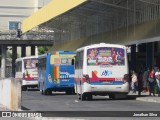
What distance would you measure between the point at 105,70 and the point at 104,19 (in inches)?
941

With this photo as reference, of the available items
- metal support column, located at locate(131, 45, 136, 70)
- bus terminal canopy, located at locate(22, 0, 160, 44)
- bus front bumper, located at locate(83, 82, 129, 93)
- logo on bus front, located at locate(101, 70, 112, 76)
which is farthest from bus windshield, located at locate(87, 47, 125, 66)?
metal support column, located at locate(131, 45, 136, 70)

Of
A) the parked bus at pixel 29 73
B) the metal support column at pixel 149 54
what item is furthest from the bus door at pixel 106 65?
the parked bus at pixel 29 73

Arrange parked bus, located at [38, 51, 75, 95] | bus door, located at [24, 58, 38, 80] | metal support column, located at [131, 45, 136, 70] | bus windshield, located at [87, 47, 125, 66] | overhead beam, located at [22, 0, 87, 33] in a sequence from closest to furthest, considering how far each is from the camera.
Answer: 1. bus windshield, located at [87, 47, 125, 66]
2. parked bus, located at [38, 51, 75, 95]
3. metal support column, located at [131, 45, 136, 70]
4. overhead beam, located at [22, 0, 87, 33]
5. bus door, located at [24, 58, 38, 80]

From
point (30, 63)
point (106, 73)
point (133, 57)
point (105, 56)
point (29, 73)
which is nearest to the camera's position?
point (106, 73)

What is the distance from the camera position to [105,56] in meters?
32.4

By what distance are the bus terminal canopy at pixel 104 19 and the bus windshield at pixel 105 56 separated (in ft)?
22.5

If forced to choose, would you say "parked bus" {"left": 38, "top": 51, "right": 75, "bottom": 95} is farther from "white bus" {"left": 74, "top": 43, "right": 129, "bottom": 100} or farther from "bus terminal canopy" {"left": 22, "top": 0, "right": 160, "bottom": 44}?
"white bus" {"left": 74, "top": 43, "right": 129, "bottom": 100}

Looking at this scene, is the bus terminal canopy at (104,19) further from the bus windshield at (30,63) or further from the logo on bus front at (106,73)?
the logo on bus front at (106,73)

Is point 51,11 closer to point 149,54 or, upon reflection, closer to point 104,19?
point 104,19

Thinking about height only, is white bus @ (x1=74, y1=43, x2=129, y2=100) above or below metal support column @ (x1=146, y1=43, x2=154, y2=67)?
below

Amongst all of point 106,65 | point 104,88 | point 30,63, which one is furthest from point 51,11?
point 104,88

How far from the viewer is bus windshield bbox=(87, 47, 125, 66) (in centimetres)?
3234

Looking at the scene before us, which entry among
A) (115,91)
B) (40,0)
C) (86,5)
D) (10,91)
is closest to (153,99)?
(115,91)

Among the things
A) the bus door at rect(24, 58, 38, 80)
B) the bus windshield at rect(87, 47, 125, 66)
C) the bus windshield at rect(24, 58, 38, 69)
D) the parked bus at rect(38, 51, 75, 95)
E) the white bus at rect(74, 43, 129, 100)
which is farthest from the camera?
the bus windshield at rect(24, 58, 38, 69)
